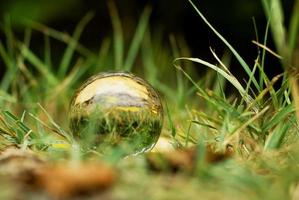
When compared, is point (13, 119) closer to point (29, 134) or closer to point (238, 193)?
point (29, 134)

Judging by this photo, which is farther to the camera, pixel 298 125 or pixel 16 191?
pixel 298 125

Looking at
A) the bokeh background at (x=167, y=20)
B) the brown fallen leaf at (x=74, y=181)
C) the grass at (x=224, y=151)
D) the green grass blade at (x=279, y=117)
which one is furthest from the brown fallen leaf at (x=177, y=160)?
the bokeh background at (x=167, y=20)

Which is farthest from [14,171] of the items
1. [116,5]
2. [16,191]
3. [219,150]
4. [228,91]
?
[116,5]

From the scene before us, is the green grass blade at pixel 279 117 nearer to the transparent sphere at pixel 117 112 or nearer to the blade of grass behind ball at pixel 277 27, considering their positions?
the blade of grass behind ball at pixel 277 27

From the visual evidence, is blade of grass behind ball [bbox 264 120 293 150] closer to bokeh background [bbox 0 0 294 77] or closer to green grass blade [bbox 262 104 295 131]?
green grass blade [bbox 262 104 295 131]

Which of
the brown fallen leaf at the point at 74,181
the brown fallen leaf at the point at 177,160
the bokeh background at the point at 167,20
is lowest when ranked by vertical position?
the brown fallen leaf at the point at 74,181

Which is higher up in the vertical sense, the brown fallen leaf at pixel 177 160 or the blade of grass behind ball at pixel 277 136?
the blade of grass behind ball at pixel 277 136
